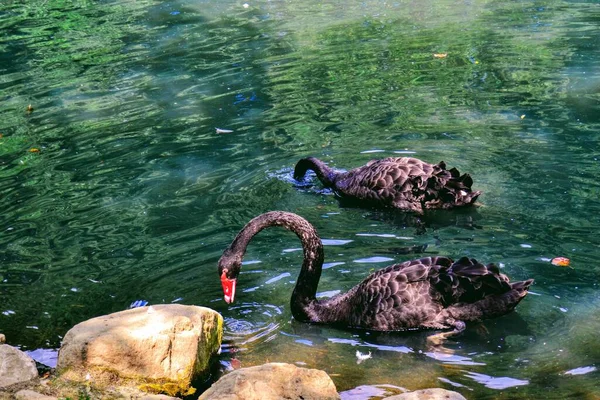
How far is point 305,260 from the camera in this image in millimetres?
6324

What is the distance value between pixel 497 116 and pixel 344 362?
5.45 meters

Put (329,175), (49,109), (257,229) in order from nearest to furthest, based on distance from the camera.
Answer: (257,229), (329,175), (49,109)

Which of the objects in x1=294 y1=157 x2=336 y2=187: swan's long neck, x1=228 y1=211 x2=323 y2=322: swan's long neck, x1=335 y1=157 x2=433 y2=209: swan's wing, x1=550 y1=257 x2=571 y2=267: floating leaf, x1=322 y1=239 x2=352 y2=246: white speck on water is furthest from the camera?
x1=294 y1=157 x2=336 y2=187: swan's long neck

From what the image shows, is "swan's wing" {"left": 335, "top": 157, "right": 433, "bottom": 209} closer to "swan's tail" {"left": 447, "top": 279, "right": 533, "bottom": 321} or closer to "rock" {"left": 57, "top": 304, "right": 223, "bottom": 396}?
"swan's tail" {"left": 447, "top": 279, "right": 533, "bottom": 321}

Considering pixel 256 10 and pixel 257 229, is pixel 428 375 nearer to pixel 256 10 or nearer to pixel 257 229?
pixel 257 229

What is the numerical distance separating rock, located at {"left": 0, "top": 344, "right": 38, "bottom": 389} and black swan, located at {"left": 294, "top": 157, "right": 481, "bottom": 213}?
3918 mm

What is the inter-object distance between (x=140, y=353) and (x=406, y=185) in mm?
3735

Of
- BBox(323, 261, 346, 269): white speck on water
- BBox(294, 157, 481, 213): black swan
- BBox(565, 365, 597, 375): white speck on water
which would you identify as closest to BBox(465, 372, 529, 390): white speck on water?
BBox(565, 365, 597, 375): white speck on water

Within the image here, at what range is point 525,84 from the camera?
1141 centimetres

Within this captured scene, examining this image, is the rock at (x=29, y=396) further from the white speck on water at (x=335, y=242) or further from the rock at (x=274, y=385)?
the white speck on water at (x=335, y=242)

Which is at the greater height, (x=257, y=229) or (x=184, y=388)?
(x=257, y=229)

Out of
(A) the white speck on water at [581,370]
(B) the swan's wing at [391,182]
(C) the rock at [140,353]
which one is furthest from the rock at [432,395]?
(B) the swan's wing at [391,182]

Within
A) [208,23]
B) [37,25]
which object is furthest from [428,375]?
[37,25]

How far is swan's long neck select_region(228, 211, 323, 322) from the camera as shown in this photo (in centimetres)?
623
